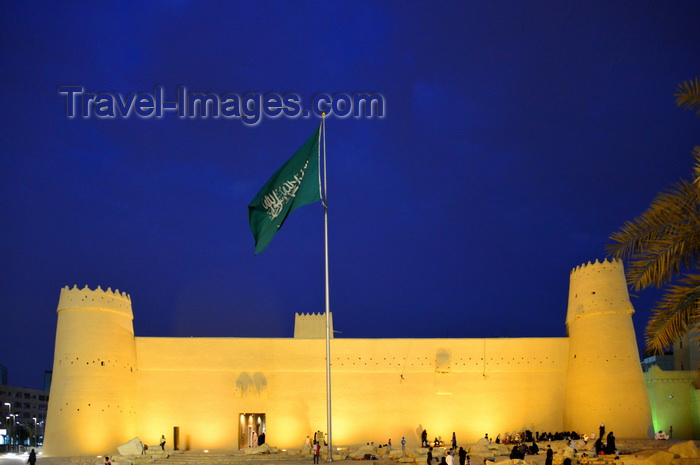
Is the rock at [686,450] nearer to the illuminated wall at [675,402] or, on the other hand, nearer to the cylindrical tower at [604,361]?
the cylindrical tower at [604,361]

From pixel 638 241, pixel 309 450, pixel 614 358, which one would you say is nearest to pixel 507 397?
pixel 614 358

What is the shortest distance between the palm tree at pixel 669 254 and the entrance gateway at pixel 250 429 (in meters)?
22.1

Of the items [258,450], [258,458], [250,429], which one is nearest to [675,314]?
[258,458]

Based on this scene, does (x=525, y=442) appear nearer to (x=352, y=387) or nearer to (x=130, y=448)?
(x=352, y=387)

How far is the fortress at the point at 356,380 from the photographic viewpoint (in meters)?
27.3

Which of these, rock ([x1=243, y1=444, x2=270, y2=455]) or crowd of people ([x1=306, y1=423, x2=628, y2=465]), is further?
rock ([x1=243, y1=444, x2=270, y2=455])

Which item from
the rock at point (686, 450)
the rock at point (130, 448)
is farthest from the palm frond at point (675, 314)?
the rock at point (130, 448)

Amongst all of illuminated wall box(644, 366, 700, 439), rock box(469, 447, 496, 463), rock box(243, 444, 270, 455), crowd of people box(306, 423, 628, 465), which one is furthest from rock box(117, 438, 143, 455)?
illuminated wall box(644, 366, 700, 439)

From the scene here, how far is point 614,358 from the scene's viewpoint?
27.8m

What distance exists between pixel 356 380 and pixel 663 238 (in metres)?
22.0

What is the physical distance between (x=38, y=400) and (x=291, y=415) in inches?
3163

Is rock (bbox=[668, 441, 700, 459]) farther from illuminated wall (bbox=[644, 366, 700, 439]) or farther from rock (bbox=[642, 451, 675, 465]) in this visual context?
illuminated wall (bbox=[644, 366, 700, 439])

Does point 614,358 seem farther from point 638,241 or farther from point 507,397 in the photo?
point 638,241

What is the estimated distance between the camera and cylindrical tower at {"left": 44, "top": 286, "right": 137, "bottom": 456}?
26.3m
